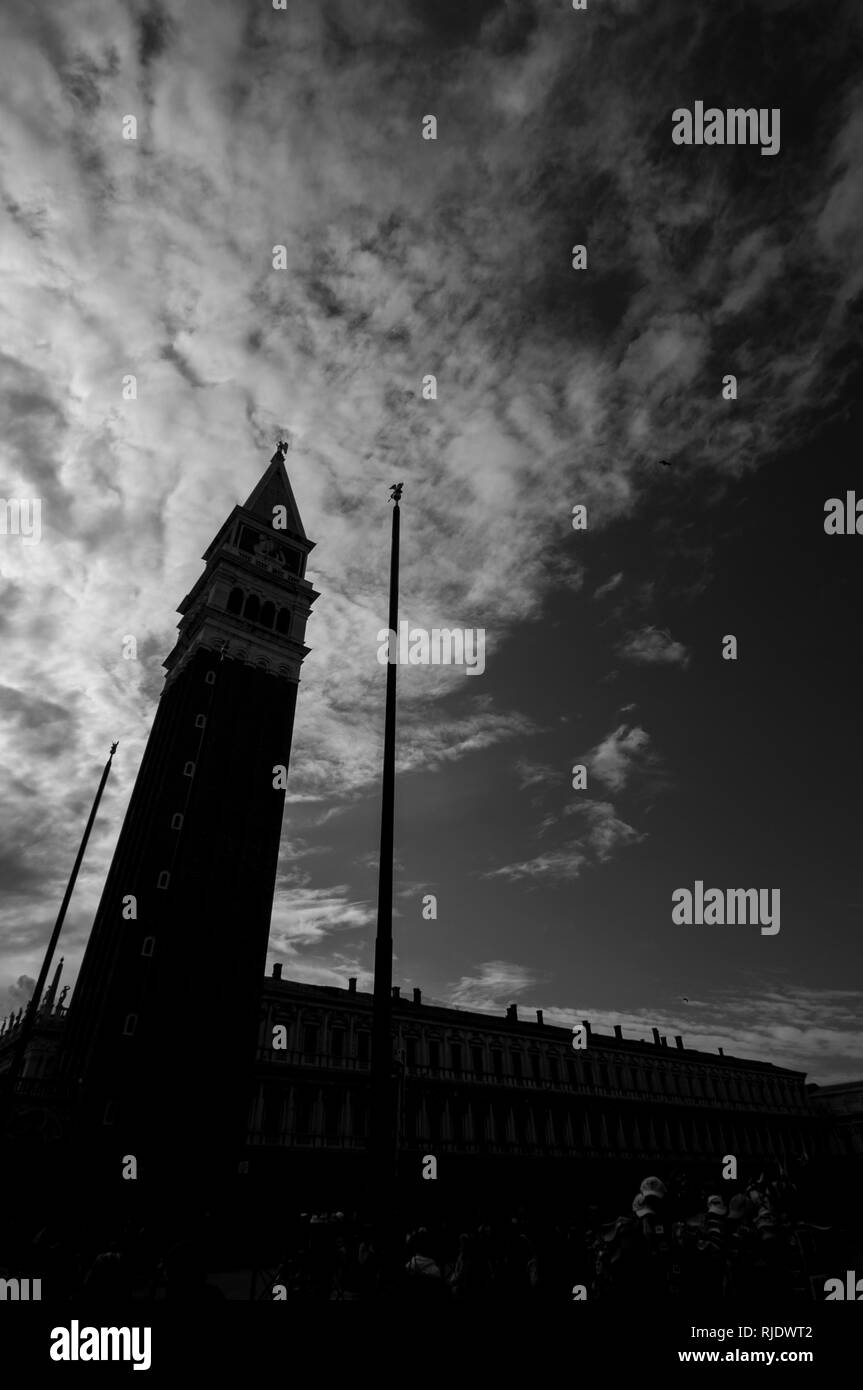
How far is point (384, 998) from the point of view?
8602mm

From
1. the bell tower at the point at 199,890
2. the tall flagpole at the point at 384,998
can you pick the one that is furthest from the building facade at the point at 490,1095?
the tall flagpole at the point at 384,998

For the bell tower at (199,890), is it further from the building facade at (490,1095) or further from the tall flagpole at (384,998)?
the tall flagpole at (384,998)

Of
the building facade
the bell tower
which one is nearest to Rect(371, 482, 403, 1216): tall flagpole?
the bell tower

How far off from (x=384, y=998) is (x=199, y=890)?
3561 centimetres

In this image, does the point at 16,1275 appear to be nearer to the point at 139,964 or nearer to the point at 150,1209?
the point at 150,1209

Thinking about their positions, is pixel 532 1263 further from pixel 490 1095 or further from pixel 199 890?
pixel 490 1095

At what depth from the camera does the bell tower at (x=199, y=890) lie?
114 ft

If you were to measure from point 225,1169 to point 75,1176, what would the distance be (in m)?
6.97

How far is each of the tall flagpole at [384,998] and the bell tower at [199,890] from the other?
31558mm

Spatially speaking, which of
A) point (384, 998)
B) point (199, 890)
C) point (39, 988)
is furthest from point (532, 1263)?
point (199, 890)

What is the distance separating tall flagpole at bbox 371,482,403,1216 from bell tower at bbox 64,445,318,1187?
104 feet

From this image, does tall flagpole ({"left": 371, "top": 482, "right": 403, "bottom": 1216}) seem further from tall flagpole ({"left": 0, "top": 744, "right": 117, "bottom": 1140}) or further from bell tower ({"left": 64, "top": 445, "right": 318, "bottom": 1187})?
bell tower ({"left": 64, "top": 445, "right": 318, "bottom": 1187})

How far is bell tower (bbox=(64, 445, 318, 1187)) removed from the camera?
3484 cm

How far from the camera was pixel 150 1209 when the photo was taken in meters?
31.6
